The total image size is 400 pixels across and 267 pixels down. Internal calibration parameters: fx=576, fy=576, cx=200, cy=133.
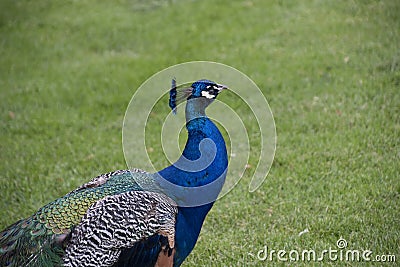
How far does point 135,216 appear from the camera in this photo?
3.19 metres

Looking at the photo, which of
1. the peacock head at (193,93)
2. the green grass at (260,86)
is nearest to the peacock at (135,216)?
the peacock head at (193,93)

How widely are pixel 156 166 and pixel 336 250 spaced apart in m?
Answer: 1.95

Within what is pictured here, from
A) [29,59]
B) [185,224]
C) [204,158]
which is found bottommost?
[29,59]

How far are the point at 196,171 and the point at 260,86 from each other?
10.9 ft

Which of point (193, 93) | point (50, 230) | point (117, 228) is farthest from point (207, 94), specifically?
Result: point (50, 230)

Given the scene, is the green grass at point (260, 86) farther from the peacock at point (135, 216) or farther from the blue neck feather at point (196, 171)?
the peacock at point (135, 216)

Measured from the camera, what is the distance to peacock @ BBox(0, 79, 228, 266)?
3.12 m

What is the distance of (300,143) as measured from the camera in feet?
17.9

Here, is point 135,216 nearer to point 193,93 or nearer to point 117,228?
point 117,228

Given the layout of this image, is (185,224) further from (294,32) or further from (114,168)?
(294,32)

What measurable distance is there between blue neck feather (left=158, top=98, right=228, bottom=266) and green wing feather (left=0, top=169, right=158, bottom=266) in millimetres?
203

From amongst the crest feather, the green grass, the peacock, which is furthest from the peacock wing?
the green grass

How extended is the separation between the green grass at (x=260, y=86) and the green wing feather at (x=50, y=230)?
3.57ft

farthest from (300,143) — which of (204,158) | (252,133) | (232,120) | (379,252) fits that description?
(204,158)
